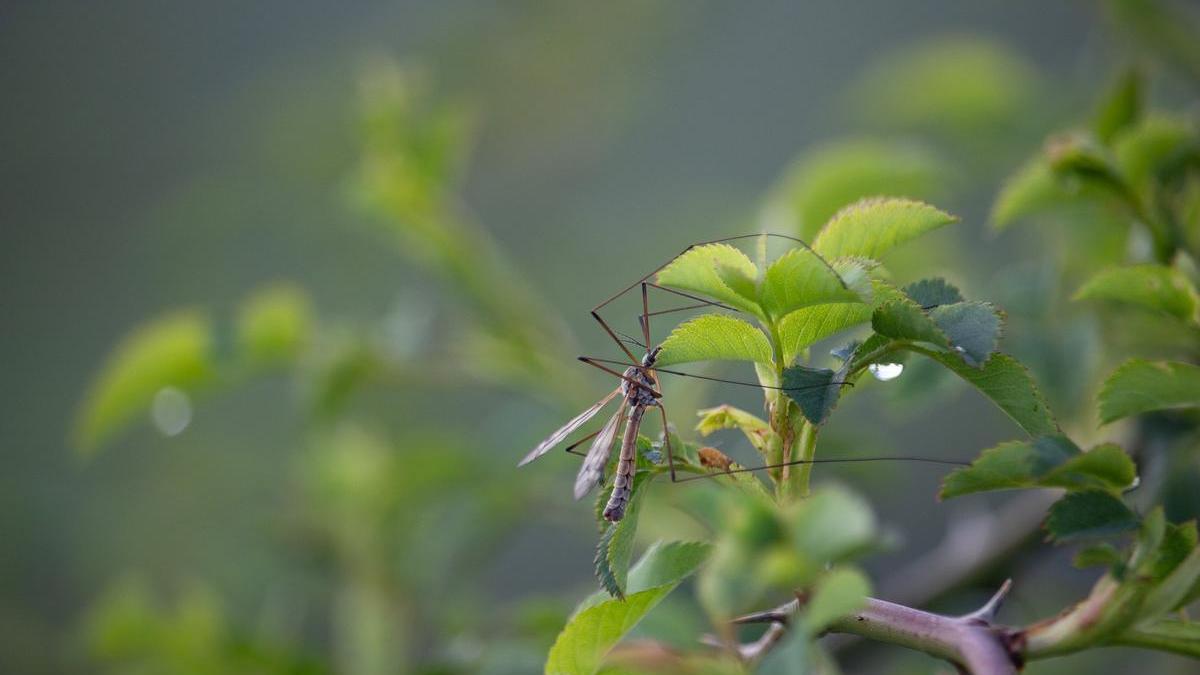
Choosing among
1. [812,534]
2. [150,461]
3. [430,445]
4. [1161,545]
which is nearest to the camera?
[812,534]

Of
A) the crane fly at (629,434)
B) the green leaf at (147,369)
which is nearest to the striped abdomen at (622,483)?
the crane fly at (629,434)

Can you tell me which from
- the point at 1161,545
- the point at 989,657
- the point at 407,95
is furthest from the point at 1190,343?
the point at 407,95

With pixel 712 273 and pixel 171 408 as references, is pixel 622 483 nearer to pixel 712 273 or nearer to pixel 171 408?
pixel 712 273

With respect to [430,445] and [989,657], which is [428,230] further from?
[989,657]

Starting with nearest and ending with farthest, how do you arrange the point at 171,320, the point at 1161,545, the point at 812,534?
the point at 812,534 → the point at 1161,545 → the point at 171,320

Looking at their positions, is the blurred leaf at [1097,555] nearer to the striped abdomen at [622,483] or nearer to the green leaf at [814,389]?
the green leaf at [814,389]

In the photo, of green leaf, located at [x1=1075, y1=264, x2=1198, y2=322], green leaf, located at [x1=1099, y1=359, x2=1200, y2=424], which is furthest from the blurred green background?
green leaf, located at [x1=1099, y1=359, x2=1200, y2=424]
